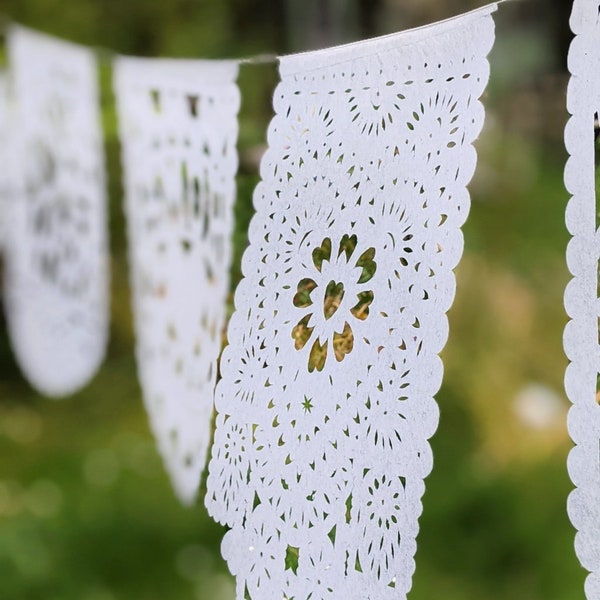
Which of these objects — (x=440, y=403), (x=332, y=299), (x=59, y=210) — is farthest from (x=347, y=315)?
(x=440, y=403)

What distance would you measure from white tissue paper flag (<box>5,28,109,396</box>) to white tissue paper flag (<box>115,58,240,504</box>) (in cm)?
26

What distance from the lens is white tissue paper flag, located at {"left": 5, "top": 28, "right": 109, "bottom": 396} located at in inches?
70.4

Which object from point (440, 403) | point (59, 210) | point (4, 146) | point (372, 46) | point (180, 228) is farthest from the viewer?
point (440, 403)

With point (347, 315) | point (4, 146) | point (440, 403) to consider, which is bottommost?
point (440, 403)

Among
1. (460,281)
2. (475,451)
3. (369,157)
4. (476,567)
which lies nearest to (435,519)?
(476,567)

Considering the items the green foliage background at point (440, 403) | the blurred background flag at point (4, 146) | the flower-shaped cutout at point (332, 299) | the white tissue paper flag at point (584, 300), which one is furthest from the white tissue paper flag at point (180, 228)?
the blurred background flag at point (4, 146)

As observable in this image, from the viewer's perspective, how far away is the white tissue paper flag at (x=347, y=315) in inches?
30.9

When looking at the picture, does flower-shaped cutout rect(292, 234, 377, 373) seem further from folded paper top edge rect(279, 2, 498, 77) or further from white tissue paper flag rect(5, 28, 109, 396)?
A: white tissue paper flag rect(5, 28, 109, 396)

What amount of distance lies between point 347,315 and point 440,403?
6.04 ft

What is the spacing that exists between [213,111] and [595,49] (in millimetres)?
589

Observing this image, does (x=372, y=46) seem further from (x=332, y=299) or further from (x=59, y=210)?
(x=59, y=210)

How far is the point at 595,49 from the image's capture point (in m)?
0.71

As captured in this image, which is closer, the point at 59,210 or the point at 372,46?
the point at 372,46

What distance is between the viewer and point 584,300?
2.29ft
